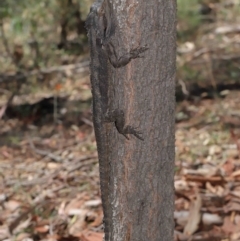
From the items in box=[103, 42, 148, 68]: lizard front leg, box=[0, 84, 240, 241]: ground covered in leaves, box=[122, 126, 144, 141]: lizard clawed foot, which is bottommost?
box=[0, 84, 240, 241]: ground covered in leaves

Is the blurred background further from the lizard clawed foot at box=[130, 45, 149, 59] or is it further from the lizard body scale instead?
the lizard clawed foot at box=[130, 45, 149, 59]

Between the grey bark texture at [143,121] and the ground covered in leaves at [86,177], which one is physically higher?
the grey bark texture at [143,121]

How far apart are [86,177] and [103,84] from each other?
2541mm

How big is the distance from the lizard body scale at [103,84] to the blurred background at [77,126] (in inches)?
50.1

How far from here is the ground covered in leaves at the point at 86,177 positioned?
4.16 meters

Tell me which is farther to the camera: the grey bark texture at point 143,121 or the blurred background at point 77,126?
the blurred background at point 77,126

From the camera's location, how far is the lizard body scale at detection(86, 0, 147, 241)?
8.56 feet

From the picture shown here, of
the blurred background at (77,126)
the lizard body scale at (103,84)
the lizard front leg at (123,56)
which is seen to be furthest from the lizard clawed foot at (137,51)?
the blurred background at (77,126)

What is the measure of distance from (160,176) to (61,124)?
4101mm

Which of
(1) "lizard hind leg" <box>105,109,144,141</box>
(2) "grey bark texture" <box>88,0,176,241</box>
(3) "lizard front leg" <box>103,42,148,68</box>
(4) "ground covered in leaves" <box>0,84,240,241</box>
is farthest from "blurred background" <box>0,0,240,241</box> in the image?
(3) "lizard front leg" <box>103,42,148,68</box>

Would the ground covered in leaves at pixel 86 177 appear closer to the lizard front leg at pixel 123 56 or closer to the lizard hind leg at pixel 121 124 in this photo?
the lizard hind leg at pixel 121 124

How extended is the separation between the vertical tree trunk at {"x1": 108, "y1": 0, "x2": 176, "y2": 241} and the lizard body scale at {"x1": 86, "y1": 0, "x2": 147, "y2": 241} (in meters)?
0.03

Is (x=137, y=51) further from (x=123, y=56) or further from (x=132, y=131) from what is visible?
(x=132, y=131)

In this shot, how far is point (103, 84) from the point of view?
2.70 metres
